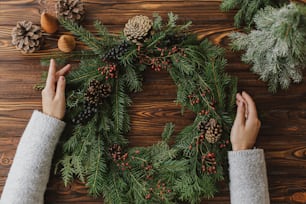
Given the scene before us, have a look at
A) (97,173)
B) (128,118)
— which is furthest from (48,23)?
(97,173)

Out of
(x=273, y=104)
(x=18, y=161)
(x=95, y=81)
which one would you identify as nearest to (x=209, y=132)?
(x=273, y=104)

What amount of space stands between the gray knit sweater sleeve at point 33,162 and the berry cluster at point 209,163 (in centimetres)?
49

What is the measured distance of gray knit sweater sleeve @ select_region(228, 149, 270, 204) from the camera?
1.11m

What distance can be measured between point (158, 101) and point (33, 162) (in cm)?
47

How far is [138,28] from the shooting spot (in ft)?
3.82

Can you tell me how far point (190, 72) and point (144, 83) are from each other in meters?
0.18

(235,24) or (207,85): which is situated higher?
(235,24)

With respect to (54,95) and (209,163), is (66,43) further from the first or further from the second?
(209,163)

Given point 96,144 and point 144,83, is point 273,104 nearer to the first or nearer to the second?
point 144,83

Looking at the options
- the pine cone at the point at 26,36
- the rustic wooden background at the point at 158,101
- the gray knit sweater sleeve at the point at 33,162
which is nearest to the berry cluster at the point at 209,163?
the rustic wooden background at the point at 158,101

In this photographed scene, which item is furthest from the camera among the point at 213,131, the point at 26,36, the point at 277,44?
the point at 26,36

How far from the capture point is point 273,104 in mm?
1234

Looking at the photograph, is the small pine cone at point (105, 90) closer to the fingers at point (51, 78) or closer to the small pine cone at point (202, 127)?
the fingers at point (51, 78)

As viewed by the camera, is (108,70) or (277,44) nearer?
(277,44)
